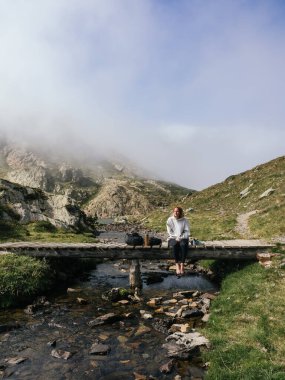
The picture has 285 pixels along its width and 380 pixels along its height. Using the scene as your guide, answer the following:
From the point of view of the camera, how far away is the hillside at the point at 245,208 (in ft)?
140

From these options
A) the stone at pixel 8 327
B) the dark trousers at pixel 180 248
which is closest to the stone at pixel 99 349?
the stone at pixel 8 327

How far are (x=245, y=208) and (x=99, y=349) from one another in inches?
1991

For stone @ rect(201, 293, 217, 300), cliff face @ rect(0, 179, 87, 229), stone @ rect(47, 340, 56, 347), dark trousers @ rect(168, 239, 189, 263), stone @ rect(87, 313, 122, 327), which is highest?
cliff face @ rect(0, 179, 87, 229)

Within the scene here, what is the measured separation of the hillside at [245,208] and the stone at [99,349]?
21.1 metres

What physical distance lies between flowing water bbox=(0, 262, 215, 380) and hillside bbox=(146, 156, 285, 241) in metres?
16.8

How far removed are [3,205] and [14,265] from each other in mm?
29560

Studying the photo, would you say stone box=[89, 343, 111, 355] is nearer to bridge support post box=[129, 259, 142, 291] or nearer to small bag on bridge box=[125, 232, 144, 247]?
bridge support post box=[129, 259, 142, 291]

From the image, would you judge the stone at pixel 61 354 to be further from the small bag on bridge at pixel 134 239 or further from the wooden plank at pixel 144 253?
the wooden plank at pixel 144 253

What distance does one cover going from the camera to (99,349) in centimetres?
1686

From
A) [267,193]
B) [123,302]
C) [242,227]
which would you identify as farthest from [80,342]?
[267,193]

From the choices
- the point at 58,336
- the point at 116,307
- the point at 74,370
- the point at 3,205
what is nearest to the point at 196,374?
the point at 74,370

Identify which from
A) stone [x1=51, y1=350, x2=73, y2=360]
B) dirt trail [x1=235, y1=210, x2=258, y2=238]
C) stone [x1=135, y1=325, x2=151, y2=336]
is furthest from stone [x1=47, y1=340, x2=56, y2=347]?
dirt trail [x1=235, y1=210, x2=258, y2=238]

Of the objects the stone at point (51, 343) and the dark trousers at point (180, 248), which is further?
the dark trousers at point (180, 248)

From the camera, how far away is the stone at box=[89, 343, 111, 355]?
1663 cm
